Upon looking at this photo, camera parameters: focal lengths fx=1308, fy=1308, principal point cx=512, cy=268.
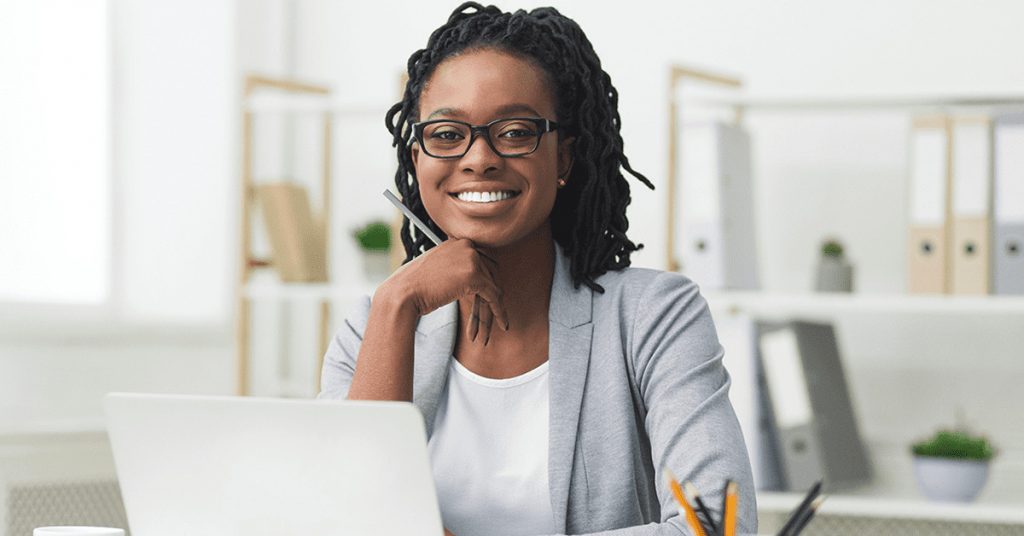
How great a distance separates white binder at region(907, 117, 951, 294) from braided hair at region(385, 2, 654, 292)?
3.83ft

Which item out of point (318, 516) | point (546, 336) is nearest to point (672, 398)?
point (546, 336)

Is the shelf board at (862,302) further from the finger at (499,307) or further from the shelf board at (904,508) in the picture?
the finger at (499,307)

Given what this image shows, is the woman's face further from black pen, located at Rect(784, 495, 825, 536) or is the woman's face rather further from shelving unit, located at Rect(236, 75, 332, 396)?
shelving unit, located at Rect(236, 75, 332, 396)

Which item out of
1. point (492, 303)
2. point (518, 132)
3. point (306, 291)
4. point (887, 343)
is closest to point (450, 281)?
point (492, 303)

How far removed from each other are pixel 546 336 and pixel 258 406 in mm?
540

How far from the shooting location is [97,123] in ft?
9.16

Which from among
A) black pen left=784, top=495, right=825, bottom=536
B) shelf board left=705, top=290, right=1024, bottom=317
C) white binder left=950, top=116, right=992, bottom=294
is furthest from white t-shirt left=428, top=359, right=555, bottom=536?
white binder left=950, top=116, right=992, bottom=294

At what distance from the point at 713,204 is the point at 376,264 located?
0.73m

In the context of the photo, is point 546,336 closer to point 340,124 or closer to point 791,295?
point 791,295

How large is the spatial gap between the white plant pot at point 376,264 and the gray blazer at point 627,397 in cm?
141

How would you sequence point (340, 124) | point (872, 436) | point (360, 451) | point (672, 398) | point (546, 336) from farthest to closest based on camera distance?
1. point (340, 124)
2. point (872, 436)
3. point (546, 336)
4. point (672, 398)
5. point (360, 451)

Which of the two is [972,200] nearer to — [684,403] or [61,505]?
[684,403]

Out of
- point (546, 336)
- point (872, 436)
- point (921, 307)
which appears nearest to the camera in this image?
point (546, 336)

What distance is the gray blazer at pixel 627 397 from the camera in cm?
119
